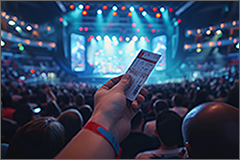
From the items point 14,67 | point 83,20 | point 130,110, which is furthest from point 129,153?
point 83,20

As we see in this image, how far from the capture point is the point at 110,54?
2162 cm

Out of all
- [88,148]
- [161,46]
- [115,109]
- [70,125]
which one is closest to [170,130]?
[115,109]

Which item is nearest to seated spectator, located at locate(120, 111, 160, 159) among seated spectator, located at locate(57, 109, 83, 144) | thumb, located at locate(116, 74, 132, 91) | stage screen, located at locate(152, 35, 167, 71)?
seated spectator, located at locate(57, 109, 83, 144)

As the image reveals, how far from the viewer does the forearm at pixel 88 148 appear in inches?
30.9

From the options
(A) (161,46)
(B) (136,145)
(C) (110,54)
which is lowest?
(B) (136,145)

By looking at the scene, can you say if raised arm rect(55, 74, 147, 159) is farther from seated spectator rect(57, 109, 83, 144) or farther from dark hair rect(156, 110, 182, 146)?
seated spectator rect(57, 109, 83, 144)

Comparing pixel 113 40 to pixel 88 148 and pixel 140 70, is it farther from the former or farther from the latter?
pixel 88 148

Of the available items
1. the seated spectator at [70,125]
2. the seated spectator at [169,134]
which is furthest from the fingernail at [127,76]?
the seated spectator at [70,125]

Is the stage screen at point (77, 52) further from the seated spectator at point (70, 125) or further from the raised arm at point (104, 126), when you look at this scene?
the raised arm at point (104, 126)

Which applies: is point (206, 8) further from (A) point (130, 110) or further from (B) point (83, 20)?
(A) point (130, 110)

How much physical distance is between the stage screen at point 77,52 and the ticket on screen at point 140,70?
19620 mm

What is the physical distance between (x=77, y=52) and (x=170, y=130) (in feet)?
64.7

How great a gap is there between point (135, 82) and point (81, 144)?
0.76 metres

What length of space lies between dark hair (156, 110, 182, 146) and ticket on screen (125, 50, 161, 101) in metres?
0.92
